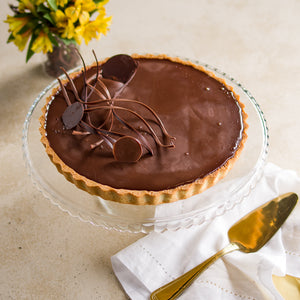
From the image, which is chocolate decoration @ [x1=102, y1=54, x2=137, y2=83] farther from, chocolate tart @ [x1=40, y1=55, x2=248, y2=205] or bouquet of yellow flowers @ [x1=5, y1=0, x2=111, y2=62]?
bouquet of yellow flowers @ [x1=5, y1=0, x2=111, y2=62]

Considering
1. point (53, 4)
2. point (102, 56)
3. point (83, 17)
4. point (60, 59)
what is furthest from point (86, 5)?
A: point (102, 56)

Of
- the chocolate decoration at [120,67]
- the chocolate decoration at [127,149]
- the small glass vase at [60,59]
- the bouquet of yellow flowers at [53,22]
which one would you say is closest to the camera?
the chocolate decoration at [127,149]

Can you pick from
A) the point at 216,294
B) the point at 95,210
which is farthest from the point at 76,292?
the point at 216,294

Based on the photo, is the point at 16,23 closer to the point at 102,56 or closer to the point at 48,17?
the point at 48,17

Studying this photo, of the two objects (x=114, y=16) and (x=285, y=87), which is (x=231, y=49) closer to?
(x=285, y=87)

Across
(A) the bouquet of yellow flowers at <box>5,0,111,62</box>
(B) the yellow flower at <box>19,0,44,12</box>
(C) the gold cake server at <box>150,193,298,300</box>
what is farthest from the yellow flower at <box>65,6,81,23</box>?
(C) the gold cake server at <box>150,193,298,300</box>

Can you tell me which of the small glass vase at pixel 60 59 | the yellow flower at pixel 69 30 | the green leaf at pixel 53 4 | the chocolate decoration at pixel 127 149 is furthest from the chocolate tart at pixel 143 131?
the small glass vase at pixel 60 59

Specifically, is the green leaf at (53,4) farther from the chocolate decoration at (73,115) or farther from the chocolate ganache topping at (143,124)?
the chocolate decoration at (73,115)

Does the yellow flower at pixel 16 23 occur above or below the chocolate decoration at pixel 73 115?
above
